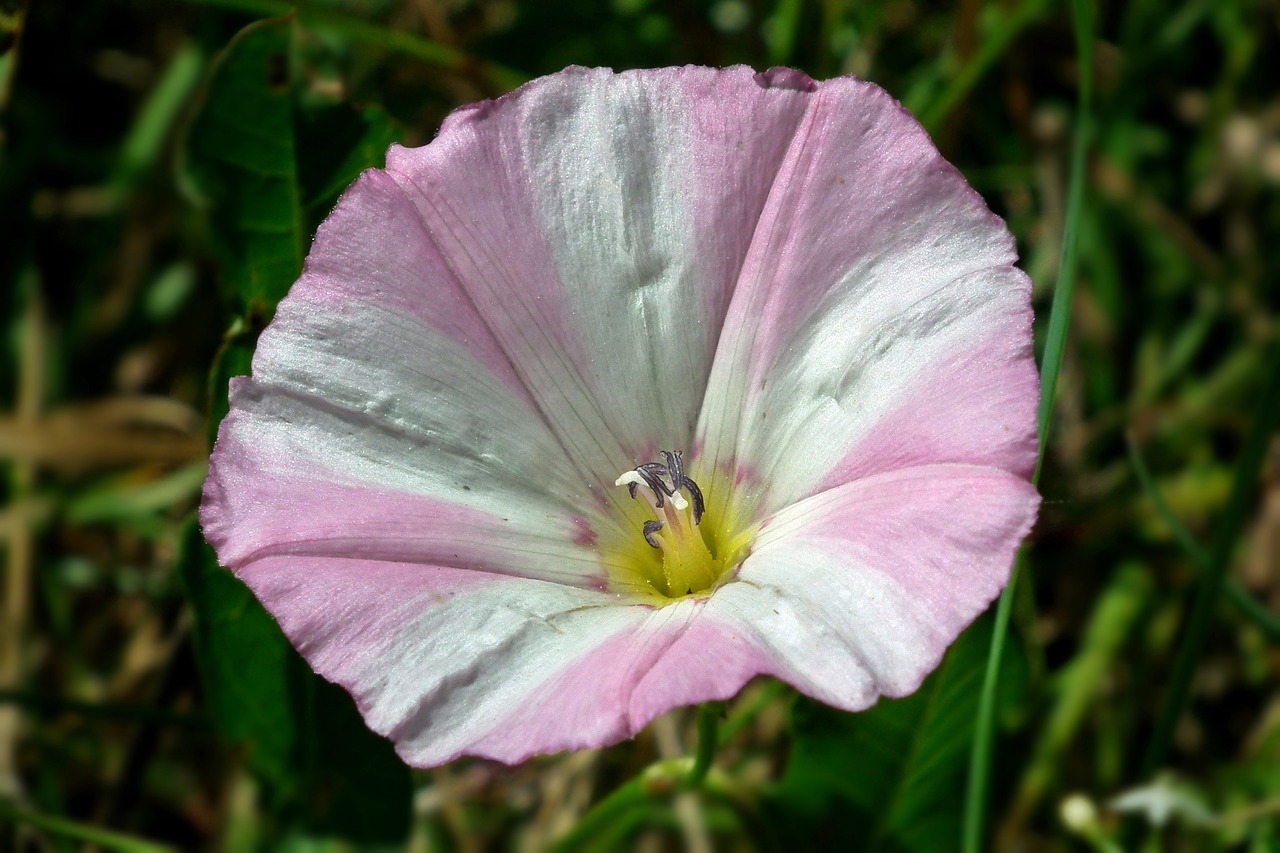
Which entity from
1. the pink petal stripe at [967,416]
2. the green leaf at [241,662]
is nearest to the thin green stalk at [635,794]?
the green leaf at [241,662]

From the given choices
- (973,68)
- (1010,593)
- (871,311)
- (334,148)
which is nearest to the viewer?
(871,311)

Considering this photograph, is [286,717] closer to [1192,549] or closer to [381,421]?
[381,421]

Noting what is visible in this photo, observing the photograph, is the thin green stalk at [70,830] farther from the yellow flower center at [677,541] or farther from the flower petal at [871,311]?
the flower petal at [871,311]

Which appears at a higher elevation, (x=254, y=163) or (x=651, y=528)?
(x=254, y=163)

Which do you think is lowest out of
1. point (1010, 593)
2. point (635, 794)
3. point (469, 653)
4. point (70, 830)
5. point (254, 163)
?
point (70, 830)

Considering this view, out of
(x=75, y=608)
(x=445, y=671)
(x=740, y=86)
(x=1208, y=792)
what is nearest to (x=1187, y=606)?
(x=1208, y=792)

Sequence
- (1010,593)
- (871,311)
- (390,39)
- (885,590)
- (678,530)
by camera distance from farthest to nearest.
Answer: (390,39)
(678,530)
(1010,593)
(871,311)
(885,590)

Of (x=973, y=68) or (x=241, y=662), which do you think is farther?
(x=973, y=68)

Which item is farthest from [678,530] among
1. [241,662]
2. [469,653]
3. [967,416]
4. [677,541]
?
[241,662]
